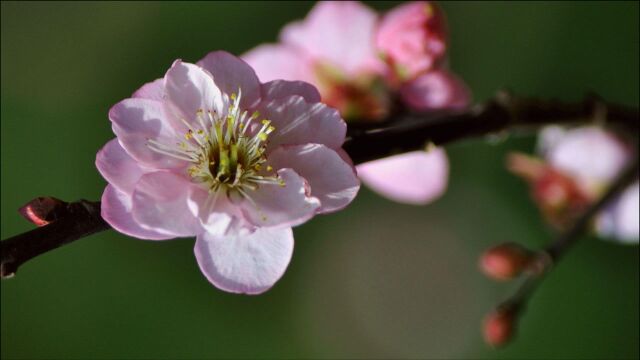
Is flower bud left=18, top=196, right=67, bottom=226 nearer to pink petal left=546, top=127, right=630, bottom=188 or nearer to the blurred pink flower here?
the blurred pink flower

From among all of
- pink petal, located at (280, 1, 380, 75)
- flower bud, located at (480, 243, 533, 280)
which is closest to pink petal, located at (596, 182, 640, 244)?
flower bud, located at (480, 243, 533, 280)

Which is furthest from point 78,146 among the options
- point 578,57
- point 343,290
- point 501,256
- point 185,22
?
point 501,256

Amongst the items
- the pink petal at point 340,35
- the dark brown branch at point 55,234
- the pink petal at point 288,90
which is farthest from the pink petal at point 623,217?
the dark brown branch at point 55,234

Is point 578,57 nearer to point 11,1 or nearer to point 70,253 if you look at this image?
point 70,253

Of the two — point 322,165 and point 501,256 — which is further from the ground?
point 322,165

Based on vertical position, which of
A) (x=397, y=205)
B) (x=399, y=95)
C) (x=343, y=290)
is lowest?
(x=343, y=290)

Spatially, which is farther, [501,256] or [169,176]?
[501,256]

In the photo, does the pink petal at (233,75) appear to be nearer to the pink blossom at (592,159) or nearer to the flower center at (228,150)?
the flower center at (228,150)
